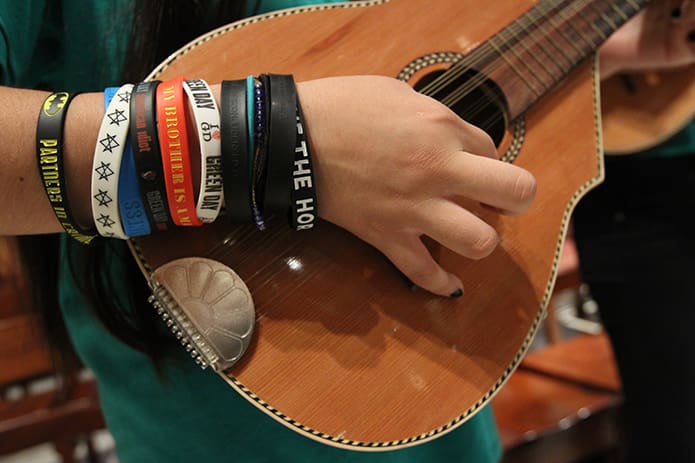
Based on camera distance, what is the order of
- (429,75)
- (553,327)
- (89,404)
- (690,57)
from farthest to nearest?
(553,327), (89,404), (690,57), (429,75)

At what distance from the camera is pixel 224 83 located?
1.55 feet

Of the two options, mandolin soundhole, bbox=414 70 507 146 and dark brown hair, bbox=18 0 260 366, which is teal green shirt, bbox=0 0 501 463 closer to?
dark brown hair, bbox=18 0 260 366

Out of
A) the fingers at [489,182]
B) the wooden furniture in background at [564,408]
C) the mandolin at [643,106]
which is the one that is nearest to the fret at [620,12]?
the mandolin at [643,106]

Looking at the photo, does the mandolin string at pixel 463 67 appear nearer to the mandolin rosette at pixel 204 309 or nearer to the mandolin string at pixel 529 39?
the mandolin string at pixel 529 39

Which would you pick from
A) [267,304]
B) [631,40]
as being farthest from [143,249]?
[631,40]

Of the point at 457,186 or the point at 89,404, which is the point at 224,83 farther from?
the point at 89,404

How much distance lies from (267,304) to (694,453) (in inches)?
46.6

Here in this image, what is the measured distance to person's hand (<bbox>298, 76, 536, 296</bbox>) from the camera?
0.49 meters

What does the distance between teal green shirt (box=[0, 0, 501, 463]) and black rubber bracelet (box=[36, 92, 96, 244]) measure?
0.11 meters

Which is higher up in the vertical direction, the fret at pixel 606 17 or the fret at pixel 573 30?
the fret at pixel 606 17

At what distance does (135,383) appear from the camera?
1.98 feet

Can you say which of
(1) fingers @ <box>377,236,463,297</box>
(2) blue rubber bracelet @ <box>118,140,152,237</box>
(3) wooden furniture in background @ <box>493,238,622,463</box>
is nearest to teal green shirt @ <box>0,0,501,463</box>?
(2) blue rubber bracelet @ <box>118,140,152,237</box>

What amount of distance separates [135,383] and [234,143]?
12.4 inches

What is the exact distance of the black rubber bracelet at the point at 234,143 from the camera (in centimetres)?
45
